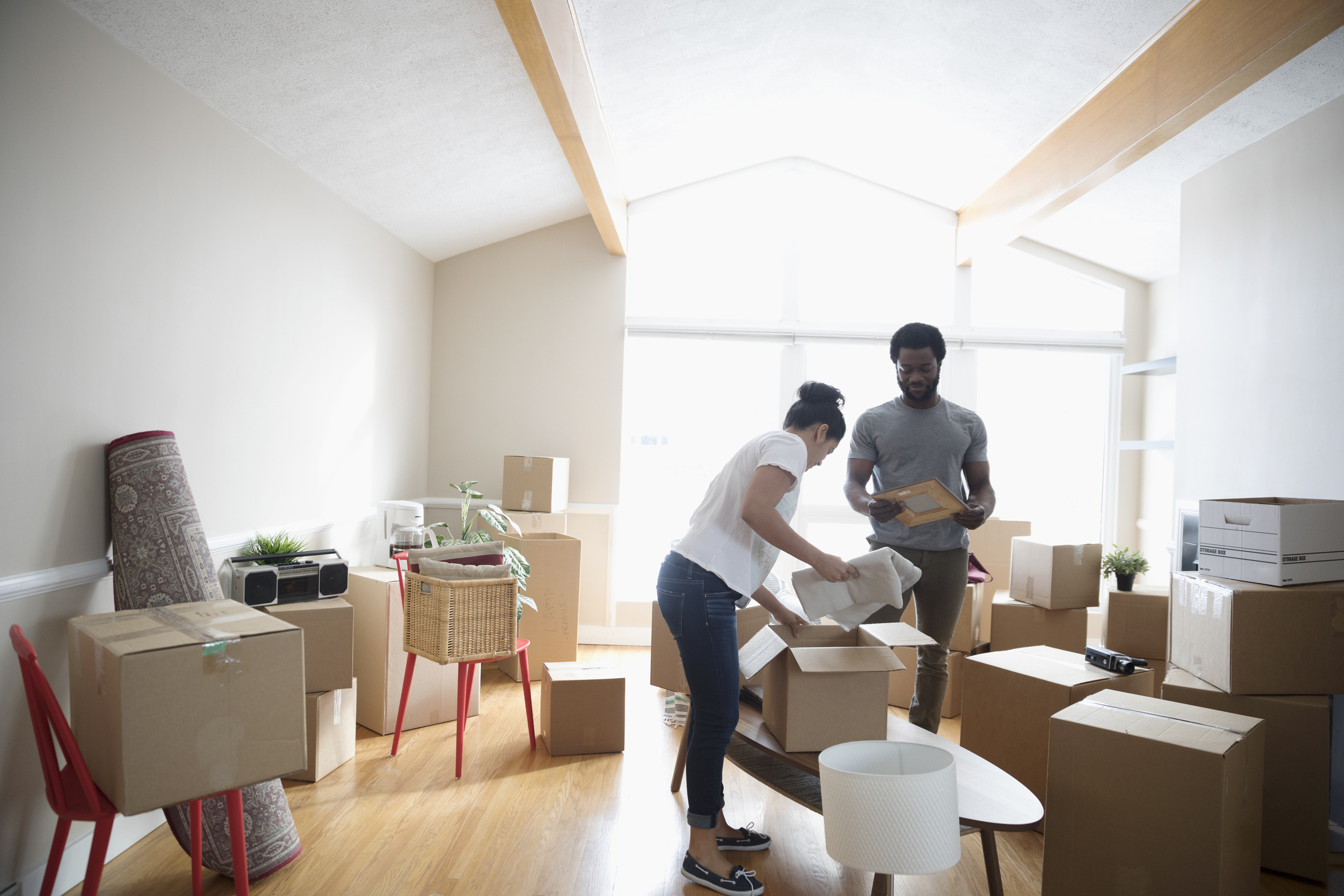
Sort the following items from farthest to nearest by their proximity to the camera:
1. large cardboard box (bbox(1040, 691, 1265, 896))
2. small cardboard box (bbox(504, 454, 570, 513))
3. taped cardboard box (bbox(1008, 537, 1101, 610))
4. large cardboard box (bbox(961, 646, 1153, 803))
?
1. small cardboard box (bbox(504, 454, 570, 513))
2. taped cardboard box (bbox(1008, 537, 1101, 610))
3. large cardboard box (bbox(961, 646, 1153, 803))
4. large cardboard box (bbox(1040, 691, 1265, 896))

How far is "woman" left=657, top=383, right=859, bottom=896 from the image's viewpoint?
195 cm

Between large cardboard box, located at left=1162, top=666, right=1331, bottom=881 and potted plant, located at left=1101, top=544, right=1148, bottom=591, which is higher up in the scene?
potted plant, located at left=1101, top=544, right=1148, bottom=591

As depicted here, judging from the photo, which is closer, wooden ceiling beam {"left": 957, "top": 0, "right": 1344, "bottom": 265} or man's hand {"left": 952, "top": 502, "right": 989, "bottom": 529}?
wooden ceiling beam {"left": 957, "top": 0, "right": 1344, "bottom": 265}

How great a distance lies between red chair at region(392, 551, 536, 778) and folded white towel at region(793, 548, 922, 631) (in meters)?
1.32

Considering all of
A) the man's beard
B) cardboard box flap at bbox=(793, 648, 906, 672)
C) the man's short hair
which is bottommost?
cardboard box flap at bbox=(793, 648, 906, 672)

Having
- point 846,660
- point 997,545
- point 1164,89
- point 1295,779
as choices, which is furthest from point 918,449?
point 997,545

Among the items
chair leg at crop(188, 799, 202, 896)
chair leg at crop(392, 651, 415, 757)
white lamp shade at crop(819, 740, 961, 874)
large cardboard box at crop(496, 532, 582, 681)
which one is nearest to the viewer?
white lamp shade at crop(819, 740, 961, 874)

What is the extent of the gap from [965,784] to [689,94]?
10.3 ft

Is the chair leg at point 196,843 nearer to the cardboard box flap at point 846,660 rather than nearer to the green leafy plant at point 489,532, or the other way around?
the cardboard box flap at point 846,660

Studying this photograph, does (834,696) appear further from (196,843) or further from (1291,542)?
(196,843)

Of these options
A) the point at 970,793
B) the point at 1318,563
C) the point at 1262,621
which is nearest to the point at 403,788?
the point at 970,793

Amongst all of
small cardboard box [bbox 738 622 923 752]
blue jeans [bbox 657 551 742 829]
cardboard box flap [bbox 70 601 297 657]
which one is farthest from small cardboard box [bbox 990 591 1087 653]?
cardboard box flap [bbox 70 601 297 657]

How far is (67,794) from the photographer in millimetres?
1743

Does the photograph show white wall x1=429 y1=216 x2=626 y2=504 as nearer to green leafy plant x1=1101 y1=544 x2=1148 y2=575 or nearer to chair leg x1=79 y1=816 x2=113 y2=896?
green leafy plant x1=1101 y1=544 x2=1148 y2=575
